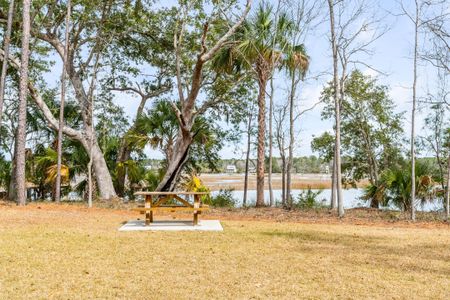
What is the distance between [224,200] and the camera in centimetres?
1716

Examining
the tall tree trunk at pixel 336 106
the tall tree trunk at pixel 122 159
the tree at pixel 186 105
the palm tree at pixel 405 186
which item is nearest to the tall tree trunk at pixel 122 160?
the tall tree trunk at pixel 122 159

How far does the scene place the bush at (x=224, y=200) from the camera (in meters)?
17.0

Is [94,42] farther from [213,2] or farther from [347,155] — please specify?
[347,155]

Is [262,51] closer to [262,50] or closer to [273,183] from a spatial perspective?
[262,50]

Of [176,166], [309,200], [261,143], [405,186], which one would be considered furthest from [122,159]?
[405,186]

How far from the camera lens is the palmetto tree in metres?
14.6

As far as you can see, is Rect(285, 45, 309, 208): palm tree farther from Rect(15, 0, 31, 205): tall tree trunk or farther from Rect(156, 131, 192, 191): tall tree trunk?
Rect(15, 0, 31, 205): tall tree trunk

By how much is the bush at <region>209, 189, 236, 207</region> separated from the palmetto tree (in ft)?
8.18

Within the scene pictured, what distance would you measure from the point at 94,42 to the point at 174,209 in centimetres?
A: 1128

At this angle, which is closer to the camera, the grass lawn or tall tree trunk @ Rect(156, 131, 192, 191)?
the grass lawn

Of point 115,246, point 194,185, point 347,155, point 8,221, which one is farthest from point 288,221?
point 347,155

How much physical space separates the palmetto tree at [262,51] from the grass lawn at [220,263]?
5.96 metres

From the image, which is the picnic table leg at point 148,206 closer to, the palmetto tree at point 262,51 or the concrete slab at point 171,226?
the concrete slab at point 171,226

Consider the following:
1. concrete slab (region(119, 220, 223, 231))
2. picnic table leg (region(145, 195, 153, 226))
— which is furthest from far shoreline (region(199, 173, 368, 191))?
picnic table leg (region(145, 195, 153, 226))
